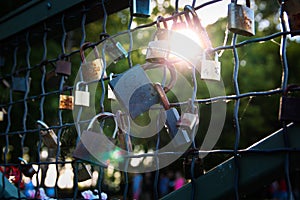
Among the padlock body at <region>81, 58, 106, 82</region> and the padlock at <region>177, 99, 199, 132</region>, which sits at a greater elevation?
the padlock body at <region>81, 58, 106, 82</region>

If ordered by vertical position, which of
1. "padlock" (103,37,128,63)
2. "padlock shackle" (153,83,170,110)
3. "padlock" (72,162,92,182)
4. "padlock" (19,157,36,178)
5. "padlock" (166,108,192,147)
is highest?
"padlock" (103,37,128,63)

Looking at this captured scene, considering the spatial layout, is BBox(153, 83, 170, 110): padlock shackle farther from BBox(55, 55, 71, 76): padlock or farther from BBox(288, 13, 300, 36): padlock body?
BBox(55, 55, 71, 76): padlock

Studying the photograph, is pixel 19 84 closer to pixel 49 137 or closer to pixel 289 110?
pixel 49 137

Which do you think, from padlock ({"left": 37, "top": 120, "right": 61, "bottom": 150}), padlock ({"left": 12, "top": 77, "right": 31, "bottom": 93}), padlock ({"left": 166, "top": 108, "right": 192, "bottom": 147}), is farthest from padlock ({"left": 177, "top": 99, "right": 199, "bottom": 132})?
padlock ({"left": 12, "top": 77, "right": 31, "bottom": 93})

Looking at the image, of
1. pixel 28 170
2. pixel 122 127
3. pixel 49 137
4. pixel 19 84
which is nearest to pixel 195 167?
pixel 122 127

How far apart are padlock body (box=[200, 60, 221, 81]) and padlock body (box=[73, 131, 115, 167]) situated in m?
0.30

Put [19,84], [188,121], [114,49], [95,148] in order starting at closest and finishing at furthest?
[188,121]
[95,148]
[114,49]
[19,84]

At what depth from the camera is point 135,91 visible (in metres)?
0.86

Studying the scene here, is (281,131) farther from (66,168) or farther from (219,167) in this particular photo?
(66,168)

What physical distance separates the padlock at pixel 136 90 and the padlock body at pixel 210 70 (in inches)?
4.5

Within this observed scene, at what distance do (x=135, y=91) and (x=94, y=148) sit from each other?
18 centimetres

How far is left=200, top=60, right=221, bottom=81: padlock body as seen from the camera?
0.77 m

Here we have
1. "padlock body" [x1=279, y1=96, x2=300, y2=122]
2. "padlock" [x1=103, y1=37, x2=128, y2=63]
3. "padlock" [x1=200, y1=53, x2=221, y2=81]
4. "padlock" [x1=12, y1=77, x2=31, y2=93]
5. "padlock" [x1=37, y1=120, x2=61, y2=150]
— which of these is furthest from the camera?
"padlock" [x1=12, y1=77, x2=31, y2=93]

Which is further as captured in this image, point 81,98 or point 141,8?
point 81,98
